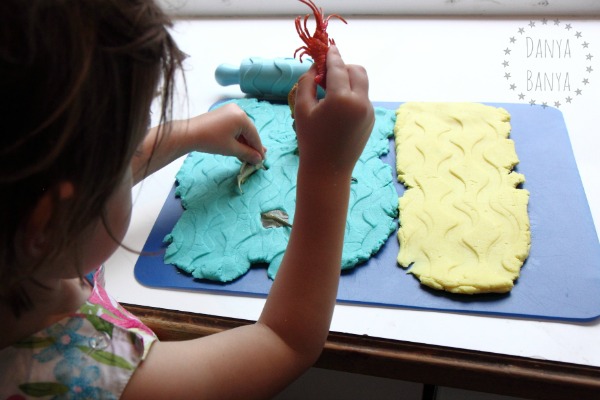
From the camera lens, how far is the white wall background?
1.02 m

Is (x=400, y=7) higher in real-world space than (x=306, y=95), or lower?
higher

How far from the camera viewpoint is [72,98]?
366mm

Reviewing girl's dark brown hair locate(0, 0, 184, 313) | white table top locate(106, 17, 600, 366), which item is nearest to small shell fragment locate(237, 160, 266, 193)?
white table top locate(106, 17, 600, 366)

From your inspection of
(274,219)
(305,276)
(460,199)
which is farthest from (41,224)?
(460,199)

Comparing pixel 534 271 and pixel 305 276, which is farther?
pixel 534 271

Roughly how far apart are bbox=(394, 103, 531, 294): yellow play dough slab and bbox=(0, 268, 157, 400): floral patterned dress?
32 cm

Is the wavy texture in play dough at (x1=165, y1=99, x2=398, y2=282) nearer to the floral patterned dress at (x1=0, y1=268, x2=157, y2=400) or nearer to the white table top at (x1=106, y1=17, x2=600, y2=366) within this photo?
the white table top at (x1=106, y1=17, x2=600, y2=366)

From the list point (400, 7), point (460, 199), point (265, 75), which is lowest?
point (460, 199)

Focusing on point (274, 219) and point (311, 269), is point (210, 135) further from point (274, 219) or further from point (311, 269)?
point (311, 269)

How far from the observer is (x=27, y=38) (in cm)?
34

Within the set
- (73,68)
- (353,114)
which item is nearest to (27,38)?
(73,68)

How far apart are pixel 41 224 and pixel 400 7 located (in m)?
0.87

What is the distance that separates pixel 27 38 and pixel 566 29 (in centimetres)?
91

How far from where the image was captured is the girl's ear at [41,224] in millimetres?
402
